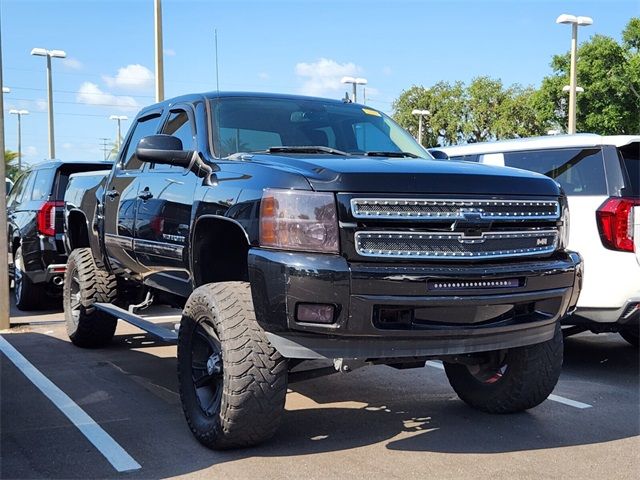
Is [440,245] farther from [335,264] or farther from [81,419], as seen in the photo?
[81,419]

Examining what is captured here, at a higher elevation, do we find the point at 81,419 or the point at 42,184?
the point at 42,184

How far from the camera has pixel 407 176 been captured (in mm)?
Answer: 3654

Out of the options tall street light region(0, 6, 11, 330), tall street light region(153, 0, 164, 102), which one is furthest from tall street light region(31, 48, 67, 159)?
tall street light region(0, 6, 11, 330)

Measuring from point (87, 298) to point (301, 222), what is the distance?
11.9 feet

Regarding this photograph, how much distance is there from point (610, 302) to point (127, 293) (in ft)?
13.6

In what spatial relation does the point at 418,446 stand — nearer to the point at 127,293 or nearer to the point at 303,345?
the point at 303,345

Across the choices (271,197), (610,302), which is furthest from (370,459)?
(610,302)

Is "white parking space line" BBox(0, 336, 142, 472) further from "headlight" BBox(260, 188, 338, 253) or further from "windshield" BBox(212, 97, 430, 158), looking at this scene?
→ "windshield" BBox(212, 97, 430, 158)

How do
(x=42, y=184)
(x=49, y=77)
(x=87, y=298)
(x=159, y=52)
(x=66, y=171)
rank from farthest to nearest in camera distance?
(x=49, y=77) < (x=159, y=52) < (x=42, y=184) < (x=66, y=171) < (x=87, y=298)

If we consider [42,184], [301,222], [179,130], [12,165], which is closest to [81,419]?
[179,130]

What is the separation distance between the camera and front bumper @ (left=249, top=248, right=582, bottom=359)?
342 cm

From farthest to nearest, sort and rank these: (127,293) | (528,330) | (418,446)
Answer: (127,293), (418,446), (528,330)

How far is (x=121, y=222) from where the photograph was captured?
5.70m

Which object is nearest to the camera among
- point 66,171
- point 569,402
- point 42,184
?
point 569,402
